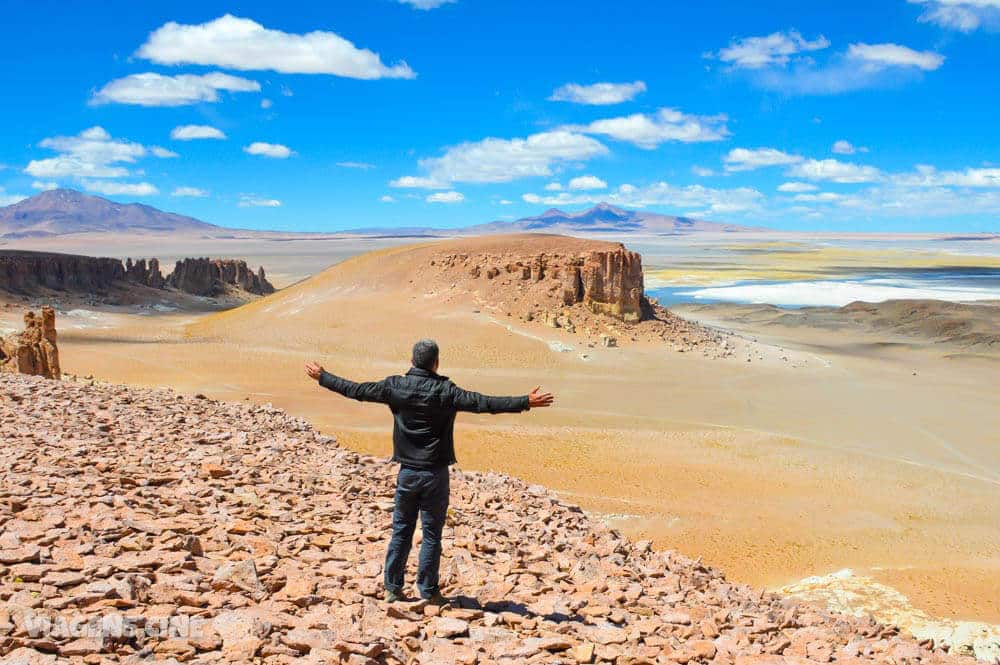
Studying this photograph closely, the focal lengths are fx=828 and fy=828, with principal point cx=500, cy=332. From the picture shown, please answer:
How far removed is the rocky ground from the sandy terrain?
383 centimetres

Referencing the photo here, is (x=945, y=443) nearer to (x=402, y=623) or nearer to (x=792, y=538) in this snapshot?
(x=792, y=538)

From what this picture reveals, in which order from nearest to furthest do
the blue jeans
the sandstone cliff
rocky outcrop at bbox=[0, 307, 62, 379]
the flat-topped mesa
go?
the blue jeans < rocky outcrop at bbox=[0, 307, 62, 379] < the sandstone cliff < the flat-topped mesa

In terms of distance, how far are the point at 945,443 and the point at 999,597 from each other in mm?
12630

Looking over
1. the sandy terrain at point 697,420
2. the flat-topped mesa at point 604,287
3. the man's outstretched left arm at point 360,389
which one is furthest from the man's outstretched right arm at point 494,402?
the flat-topped mesa at point 604,287

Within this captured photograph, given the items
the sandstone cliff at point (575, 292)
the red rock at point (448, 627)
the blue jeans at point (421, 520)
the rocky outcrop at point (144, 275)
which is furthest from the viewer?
the rocky outcrop at point (144, 275)

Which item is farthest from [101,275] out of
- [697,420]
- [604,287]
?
[697,420]

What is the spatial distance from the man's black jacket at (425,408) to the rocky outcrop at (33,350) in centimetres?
1498

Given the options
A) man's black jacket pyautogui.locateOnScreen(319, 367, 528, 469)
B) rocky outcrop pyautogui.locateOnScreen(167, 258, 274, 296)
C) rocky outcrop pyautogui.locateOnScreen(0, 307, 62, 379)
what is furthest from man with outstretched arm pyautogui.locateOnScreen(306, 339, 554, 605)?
rocky outcrop pyautogui.locateOnScreen(167, 258, 274, 296)

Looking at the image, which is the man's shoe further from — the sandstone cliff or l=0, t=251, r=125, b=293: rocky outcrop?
l=0, t=251, r=125, b=293: rocky outcrop

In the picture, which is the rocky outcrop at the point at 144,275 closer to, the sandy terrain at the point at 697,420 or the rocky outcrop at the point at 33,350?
the sandy terrain at the point at 697,420

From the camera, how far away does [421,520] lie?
591cm

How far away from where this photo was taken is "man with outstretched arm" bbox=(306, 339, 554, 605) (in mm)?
5750

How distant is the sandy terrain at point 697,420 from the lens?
41.9 feet

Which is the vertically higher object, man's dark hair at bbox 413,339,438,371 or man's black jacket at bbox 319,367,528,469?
man's dark hair at bbox 413,339,438,371
